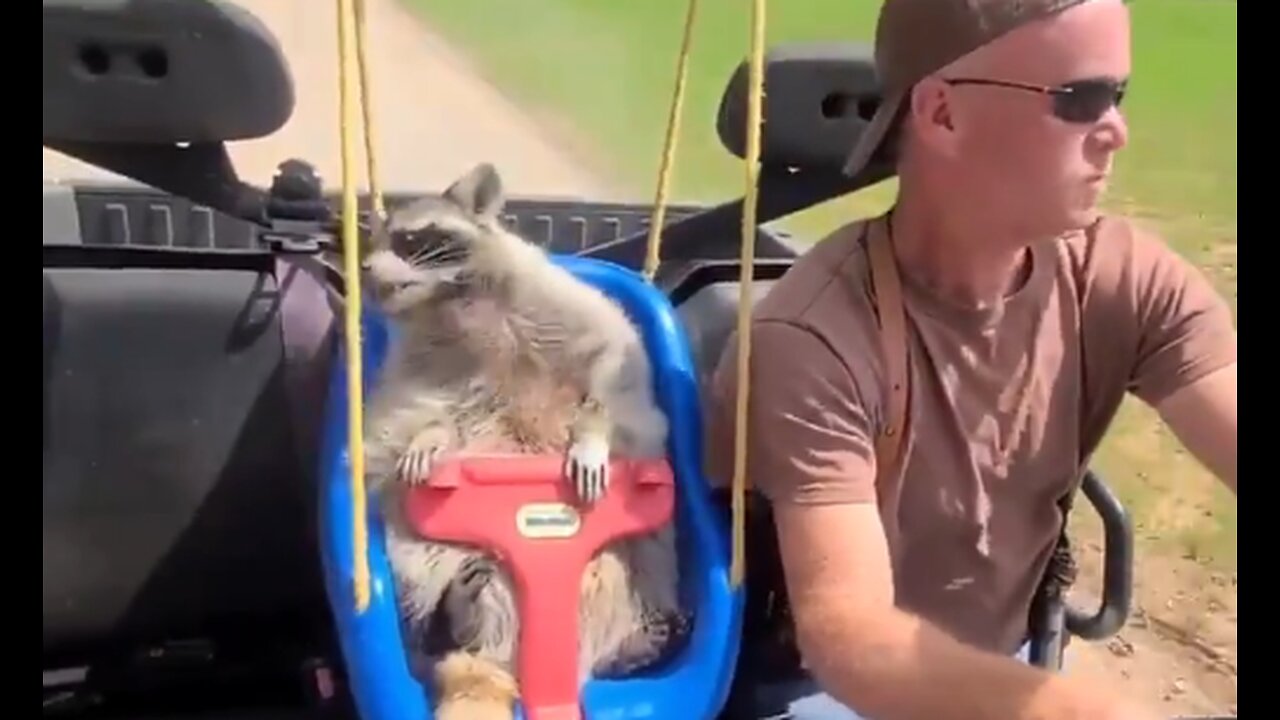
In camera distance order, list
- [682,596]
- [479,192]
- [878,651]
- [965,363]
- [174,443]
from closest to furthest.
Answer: [878,651] → [965,363] → [682,596] → [479,192] → [174,443]

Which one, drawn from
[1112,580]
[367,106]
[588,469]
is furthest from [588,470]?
[1112,580]

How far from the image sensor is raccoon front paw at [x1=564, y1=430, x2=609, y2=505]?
6.52 feet

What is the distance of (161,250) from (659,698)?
1016 millimetres

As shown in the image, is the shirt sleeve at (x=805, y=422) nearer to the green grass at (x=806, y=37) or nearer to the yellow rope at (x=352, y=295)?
the yellow rope at (x=352, y=295)

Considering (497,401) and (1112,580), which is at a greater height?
(497,401)

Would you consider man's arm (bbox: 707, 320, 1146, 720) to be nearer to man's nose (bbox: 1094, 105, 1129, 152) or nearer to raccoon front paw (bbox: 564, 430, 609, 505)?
raccoon front paw (bbox: 564, 430, 609, 505)

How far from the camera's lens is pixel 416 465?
6.49 feet

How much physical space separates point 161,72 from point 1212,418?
1.50 m

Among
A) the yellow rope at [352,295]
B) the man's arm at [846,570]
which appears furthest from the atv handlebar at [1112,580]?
the yellow rope at [352,295]

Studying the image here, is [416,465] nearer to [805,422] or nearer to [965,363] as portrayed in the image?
[805,422]

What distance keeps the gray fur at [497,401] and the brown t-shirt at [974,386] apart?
158mm

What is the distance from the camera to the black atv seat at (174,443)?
233 cm

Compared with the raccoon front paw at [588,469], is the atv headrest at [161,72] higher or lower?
higher
